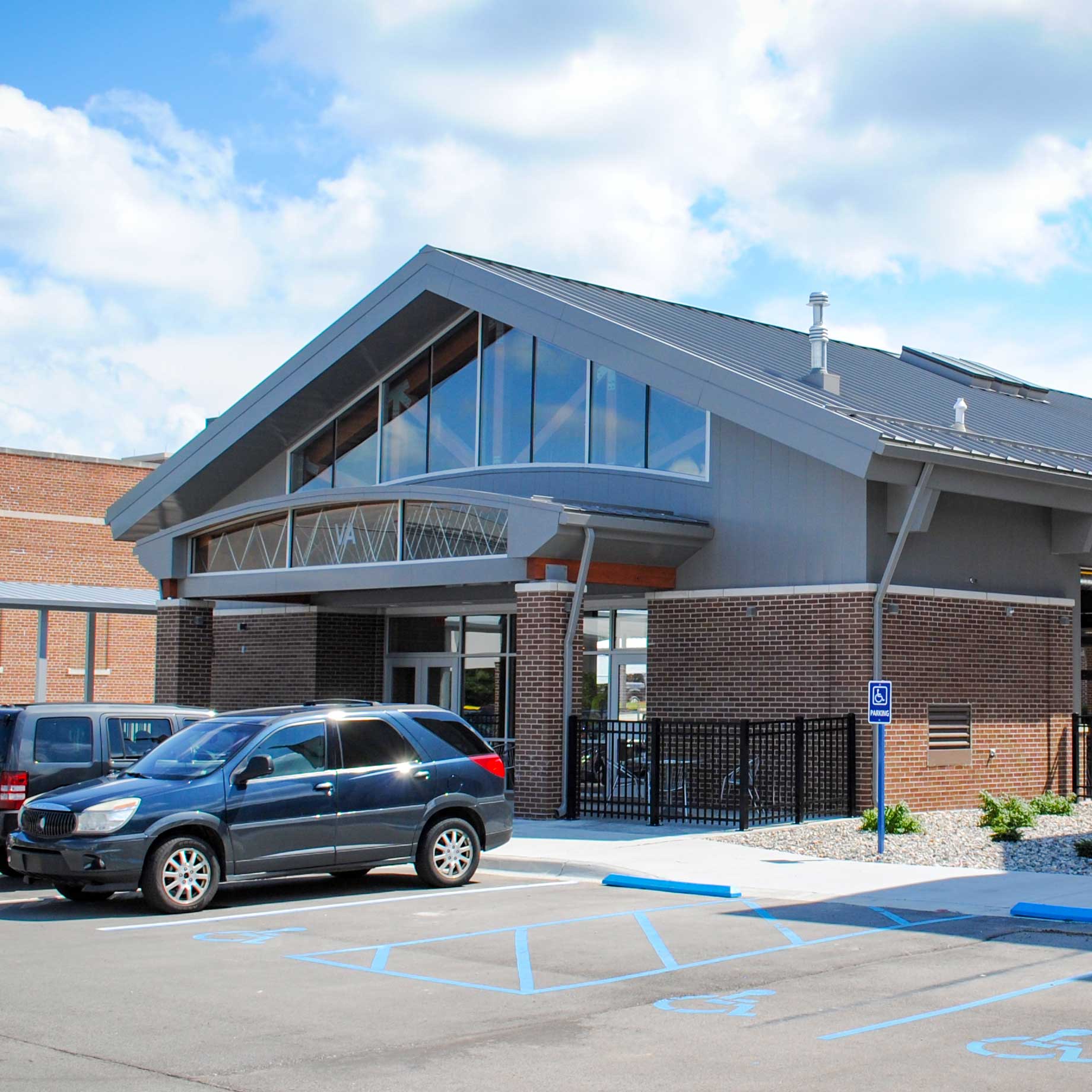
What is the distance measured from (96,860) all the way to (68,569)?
104ft

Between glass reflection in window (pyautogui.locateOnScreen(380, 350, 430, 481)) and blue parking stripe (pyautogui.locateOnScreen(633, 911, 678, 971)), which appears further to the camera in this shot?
glass reflection in window (pyautogui.locateOnScreen(380, 350, 430, 481))

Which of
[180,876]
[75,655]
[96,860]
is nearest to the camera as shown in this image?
[96,860]

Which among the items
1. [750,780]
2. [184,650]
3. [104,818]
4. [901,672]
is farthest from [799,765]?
[184,650]

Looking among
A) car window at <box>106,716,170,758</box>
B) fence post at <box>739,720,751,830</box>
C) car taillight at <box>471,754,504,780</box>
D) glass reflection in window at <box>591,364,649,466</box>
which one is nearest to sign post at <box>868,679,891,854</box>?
fence post at <box>739,720,751,830</box>

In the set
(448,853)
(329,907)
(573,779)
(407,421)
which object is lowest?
(329,907)

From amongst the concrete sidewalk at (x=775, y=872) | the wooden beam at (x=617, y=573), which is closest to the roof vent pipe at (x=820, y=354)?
the wooden beam at (x=617, y=573)

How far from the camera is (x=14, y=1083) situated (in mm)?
6629

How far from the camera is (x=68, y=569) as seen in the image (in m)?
41.2

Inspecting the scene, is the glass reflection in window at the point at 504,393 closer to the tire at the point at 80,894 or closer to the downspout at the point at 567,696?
the downspout at the point at 567,696

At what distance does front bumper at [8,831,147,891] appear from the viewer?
11.4 m

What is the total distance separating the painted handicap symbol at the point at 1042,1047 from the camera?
7.20 meters

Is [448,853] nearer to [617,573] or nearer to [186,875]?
[186,875]

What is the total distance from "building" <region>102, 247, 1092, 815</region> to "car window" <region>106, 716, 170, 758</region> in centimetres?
518

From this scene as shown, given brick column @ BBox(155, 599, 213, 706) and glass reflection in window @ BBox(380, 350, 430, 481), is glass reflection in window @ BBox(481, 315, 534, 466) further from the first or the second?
brick column @ BBox(155, 599, 213, 706)
